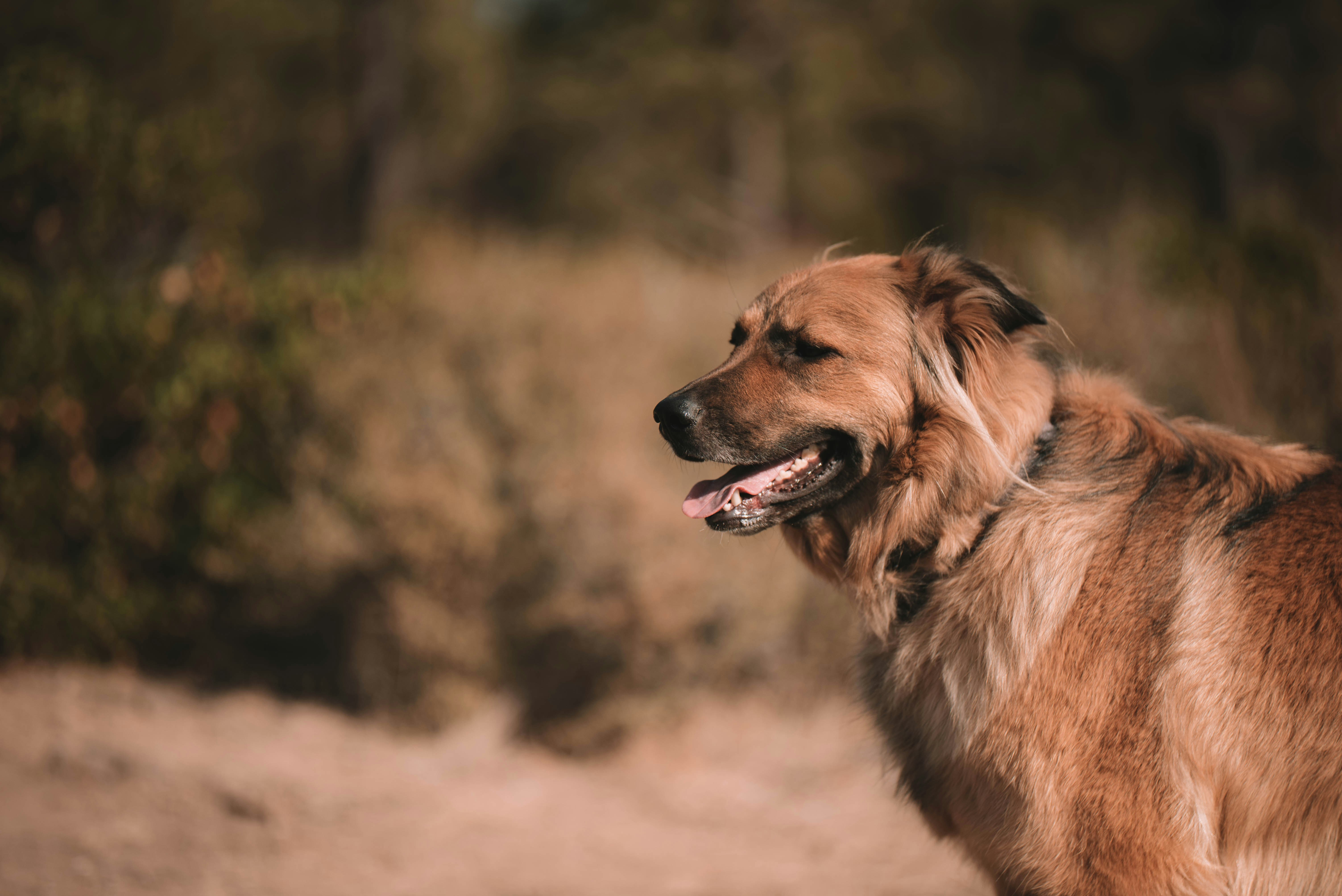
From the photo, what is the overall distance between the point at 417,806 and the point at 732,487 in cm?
281

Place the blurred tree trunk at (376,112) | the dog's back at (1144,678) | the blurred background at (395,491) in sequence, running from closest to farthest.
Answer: the dog's back at (1144,678)
the blurred background at (395,491)
the blurred tree trunk at (376,112)

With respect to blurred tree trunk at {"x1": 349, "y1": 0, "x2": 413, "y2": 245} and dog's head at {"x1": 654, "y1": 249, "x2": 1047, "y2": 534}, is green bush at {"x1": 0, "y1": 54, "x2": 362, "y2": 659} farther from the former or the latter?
blurred tree trunk at {"x1": 349, "y1": 0, "x2": 413, "y2": 245}

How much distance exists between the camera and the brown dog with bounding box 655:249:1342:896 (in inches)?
86.7

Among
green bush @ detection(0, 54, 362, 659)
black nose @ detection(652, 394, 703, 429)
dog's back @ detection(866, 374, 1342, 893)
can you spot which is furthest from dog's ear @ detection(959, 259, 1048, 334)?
green bush @ detection(0, 54, 362, 659)

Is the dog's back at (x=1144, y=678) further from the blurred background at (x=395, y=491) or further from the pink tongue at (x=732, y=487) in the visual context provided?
the blurred background at (x=395, y=491)

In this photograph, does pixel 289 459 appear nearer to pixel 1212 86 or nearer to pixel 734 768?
pixel 734 768

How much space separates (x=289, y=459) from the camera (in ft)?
19.2

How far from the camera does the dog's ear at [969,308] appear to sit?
2.66 metres

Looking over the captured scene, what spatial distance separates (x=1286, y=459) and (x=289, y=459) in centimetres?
544

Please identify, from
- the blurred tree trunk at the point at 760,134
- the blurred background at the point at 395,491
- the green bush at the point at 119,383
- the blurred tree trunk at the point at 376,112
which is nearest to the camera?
the blurred background at the point at 395,491

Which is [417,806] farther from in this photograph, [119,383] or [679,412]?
[119,383]

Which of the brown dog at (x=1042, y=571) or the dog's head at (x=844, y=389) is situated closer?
the brown dog at (x=1042, y=571)

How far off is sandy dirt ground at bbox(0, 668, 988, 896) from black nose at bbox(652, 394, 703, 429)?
1279 millimetres

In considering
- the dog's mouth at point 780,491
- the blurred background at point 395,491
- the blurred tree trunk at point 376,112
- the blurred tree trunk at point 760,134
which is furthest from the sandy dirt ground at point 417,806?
the blurred tree trunk at point 760,134
